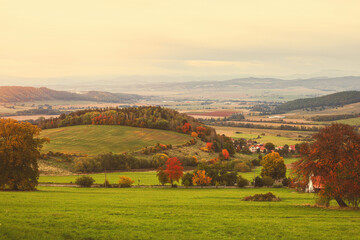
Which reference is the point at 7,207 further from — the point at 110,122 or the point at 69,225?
the point at 110,122

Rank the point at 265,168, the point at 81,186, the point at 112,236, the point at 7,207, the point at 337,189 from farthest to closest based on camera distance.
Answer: the point at 265,168 < the point at 81,186 < the point at 337,189 < the point at 7,207 < the point at 112,236

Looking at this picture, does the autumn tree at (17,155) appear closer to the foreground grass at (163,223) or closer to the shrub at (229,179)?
the foreground grass at (163,223)

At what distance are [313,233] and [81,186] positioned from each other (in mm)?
44962

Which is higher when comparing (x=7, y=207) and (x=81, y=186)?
(x=7, y=207)

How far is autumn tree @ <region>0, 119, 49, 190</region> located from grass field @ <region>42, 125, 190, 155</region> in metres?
53.6

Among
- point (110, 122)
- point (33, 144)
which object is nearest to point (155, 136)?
point (110, 122)

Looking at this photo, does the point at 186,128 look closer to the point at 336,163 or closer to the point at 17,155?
the point at 17,155

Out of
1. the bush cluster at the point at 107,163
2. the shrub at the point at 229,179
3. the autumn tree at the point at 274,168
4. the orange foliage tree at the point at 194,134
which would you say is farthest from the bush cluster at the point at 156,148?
the shrub at the point at 229,179

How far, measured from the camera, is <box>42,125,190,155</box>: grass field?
105 m

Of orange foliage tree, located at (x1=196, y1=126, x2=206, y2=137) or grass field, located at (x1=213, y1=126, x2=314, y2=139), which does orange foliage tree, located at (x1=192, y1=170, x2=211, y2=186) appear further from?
grass field, located at (x1=213, y1=126, x2=314, y2=139)

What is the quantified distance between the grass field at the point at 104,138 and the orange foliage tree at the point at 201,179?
1851 inches

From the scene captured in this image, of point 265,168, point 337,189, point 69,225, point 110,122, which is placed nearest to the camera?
point 69,225

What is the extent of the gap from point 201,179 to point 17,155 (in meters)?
31.2

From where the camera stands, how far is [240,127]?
193 meters
